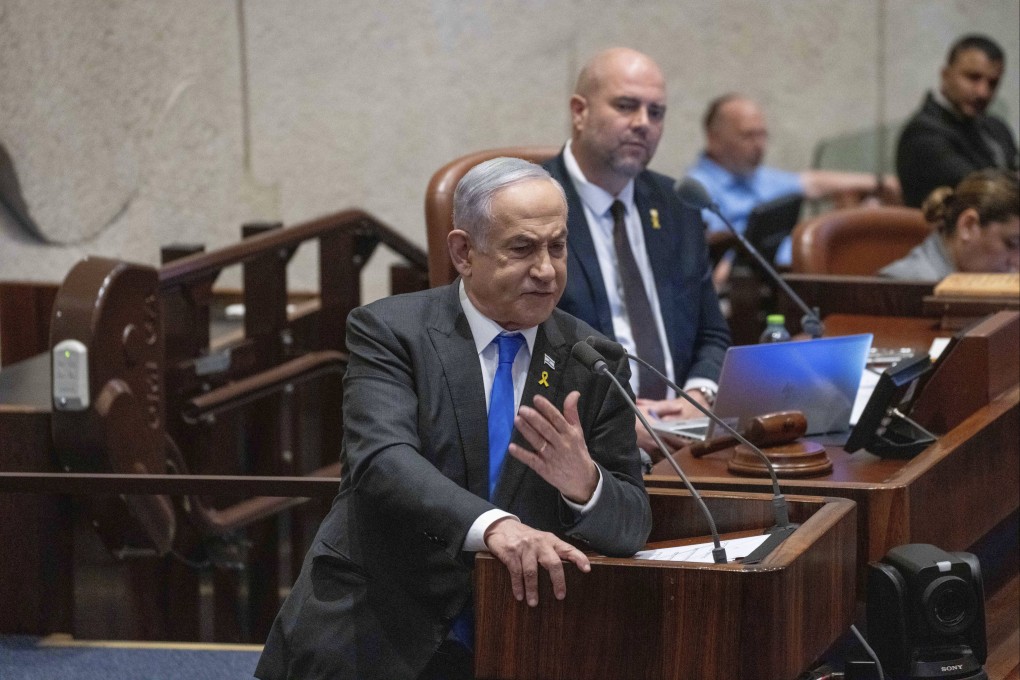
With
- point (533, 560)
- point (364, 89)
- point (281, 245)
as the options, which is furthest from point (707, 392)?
point (364, 89)

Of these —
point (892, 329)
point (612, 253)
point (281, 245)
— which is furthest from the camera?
point (281, 245)

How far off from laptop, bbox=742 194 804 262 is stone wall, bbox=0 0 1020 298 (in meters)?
1.91

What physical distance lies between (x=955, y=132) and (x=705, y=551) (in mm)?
3585

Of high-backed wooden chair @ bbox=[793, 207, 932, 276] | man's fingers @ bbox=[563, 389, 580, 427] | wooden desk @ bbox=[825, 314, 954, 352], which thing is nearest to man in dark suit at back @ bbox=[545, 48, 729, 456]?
wooden desk @ bbox=[825, 314, 954, 352]

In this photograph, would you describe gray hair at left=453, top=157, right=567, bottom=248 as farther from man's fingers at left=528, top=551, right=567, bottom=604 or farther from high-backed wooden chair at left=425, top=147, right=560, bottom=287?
high-backed wooden chair at left=425, top=147, right=560, bottom=287

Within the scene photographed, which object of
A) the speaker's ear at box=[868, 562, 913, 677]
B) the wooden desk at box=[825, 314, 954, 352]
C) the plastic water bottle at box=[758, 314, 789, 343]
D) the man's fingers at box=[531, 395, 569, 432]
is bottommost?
the speaker's ear at box=[868, 562, 913, 677]

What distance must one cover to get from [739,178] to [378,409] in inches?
162

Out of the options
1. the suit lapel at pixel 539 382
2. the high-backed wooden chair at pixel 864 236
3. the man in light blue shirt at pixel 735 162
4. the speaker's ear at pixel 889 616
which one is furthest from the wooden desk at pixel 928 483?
the man in light blue shirt at pixel 735 162

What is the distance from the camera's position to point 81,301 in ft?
10.9

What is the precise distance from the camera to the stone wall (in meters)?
5.33

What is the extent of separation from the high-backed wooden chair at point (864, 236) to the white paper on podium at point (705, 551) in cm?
249

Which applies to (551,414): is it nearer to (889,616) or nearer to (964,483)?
(889,616)

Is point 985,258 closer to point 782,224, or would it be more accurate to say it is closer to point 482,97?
point 782,224

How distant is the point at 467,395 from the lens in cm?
224
